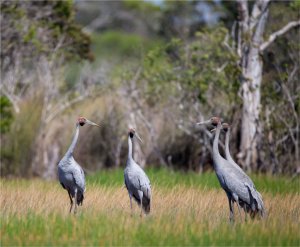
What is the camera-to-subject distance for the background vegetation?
19453 mm

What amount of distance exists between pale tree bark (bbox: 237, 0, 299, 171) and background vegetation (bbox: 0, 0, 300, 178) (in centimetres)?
12

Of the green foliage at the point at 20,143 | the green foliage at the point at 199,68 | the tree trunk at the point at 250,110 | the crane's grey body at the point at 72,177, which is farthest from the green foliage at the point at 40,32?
the crane's grey body at the point at 72,177

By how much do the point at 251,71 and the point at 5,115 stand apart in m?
5.27

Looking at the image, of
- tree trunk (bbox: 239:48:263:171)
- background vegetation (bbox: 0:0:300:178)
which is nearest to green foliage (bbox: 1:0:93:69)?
background vegetation (bbox: 0:0:300:178)

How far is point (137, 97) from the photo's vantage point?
21.6 m

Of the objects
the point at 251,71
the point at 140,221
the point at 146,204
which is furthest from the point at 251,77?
the point at 140,221

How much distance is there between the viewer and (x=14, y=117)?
20578 millimetres

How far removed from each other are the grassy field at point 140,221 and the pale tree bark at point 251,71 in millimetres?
5723

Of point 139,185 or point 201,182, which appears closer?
point 139,185

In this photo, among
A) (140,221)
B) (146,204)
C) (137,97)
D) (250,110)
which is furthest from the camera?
(137,97)

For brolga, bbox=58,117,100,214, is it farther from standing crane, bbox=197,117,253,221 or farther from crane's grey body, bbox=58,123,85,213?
standing crane, bbox=197,117,253,221

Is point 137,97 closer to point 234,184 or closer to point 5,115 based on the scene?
point 5,115

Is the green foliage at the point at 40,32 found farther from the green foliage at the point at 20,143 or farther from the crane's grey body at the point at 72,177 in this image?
the crane's grey body at the point at 72,177

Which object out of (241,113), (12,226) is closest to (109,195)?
(12,226)
